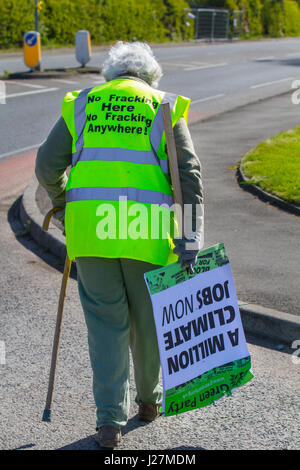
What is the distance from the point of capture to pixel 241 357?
355 cm

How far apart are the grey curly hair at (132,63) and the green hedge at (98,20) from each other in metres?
24.0

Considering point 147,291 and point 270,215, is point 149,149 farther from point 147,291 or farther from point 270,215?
point 270,215

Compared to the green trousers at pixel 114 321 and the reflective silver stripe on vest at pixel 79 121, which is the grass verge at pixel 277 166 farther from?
the reflective silver stripe on vest at pixel 79 121

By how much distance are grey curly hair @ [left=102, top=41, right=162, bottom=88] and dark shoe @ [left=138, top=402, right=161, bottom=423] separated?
159cm

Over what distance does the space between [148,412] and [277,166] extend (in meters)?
6.05

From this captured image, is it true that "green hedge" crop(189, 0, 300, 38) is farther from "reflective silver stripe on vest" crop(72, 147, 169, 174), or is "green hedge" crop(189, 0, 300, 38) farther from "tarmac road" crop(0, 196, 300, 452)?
"reflective silver stripe on vest" crop(72, 147, 169, 174)

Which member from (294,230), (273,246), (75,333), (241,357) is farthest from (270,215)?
(241,357)

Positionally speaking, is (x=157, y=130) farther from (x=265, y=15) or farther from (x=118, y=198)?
(x=265, y=15)

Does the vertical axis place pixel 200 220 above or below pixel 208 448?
above

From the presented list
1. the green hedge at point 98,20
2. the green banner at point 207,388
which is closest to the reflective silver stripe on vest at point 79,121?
the green banner at point 207,388

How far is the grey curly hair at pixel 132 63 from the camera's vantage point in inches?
134

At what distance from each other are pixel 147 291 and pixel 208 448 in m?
0.79

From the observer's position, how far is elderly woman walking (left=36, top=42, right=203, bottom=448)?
3.27 meters

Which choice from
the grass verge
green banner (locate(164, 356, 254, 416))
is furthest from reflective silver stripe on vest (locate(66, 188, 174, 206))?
the grass verge
